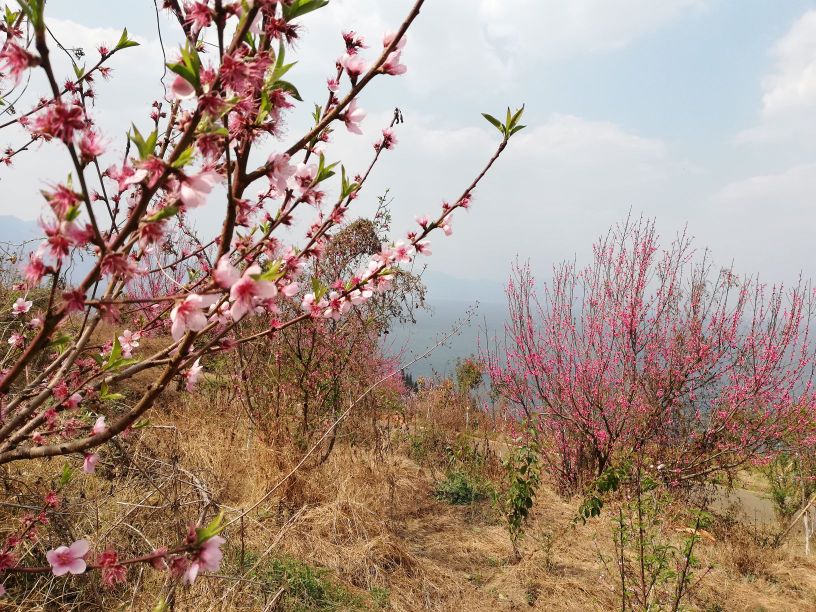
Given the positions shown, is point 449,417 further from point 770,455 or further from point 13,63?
point 13,63

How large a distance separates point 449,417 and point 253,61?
803 centimetres

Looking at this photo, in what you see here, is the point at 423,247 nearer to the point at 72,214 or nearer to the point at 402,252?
the point at 402,252

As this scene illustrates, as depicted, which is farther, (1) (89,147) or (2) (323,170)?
(2) (323,170)

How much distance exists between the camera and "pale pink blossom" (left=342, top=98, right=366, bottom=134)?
3.89 feet

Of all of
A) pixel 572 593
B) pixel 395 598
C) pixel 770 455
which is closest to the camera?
pixel 395 598

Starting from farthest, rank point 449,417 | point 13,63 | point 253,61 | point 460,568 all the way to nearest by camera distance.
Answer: point 449,417 < point 460,568 < point 253,61 < point 13,63

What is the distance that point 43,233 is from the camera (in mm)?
775

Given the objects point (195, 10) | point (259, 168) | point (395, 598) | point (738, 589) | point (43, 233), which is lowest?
point (738, 589)

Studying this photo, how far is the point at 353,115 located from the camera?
119 cm

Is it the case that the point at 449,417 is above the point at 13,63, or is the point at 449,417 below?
below

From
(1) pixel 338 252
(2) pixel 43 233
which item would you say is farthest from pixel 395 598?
(1) pixel 338 252

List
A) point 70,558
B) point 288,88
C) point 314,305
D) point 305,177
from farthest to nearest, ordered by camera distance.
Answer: point 314,305 < point 305,177 < point 70,558 < point 288,88

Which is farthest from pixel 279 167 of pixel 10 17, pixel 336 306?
pixel 10 17

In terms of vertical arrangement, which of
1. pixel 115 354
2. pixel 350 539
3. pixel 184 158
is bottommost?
pixel 350 539
